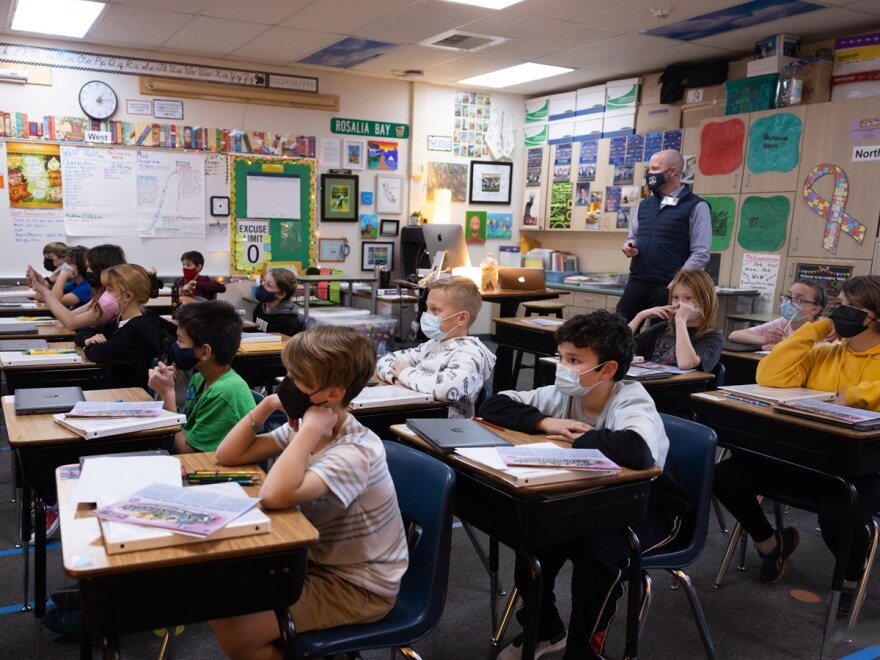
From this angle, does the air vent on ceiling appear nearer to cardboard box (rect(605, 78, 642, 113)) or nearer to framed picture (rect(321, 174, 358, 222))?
cardboard box (rect(605, 78, 642, 113))

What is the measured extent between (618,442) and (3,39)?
20.1 ft

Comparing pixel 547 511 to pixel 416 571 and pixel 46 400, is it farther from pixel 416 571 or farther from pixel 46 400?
pixel 46 400

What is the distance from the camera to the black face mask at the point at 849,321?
2.70 metres

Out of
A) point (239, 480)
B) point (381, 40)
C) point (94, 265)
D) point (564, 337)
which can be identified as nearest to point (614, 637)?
point (564, 337)

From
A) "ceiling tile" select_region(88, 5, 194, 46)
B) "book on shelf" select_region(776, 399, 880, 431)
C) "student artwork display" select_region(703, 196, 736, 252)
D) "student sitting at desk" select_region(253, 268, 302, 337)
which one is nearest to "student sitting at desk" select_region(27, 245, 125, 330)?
"student sitting at desk" select_region(253, 268, 302, 337)

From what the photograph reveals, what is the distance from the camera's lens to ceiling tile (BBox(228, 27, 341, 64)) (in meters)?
5.69

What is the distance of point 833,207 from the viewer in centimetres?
510

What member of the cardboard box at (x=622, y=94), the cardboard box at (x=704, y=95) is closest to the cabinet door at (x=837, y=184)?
the cardboard box at (x=704, y=95)

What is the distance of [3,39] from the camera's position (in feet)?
19.0

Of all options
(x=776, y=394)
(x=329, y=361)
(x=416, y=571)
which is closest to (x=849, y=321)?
(x=776, y=394)

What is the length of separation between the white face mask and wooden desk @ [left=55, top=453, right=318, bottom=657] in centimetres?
99

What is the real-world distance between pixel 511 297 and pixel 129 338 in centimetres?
332

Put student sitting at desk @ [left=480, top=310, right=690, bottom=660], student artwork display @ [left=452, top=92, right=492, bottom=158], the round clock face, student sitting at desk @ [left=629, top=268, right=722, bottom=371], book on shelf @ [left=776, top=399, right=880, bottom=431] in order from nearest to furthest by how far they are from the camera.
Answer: student sitting at desk @ [left=480, top=310, right=690, bottom=660], book on shelf @ [left=776, top=399, right=880, bottom=431], student sitting at desk @ [left=629, top=268, right=722, bottom=371], the round clock face, student artwork display @ [left=452, top=92, right=492, bottom=158]

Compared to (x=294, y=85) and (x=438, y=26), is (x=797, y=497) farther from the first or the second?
(x=294, y=85)
